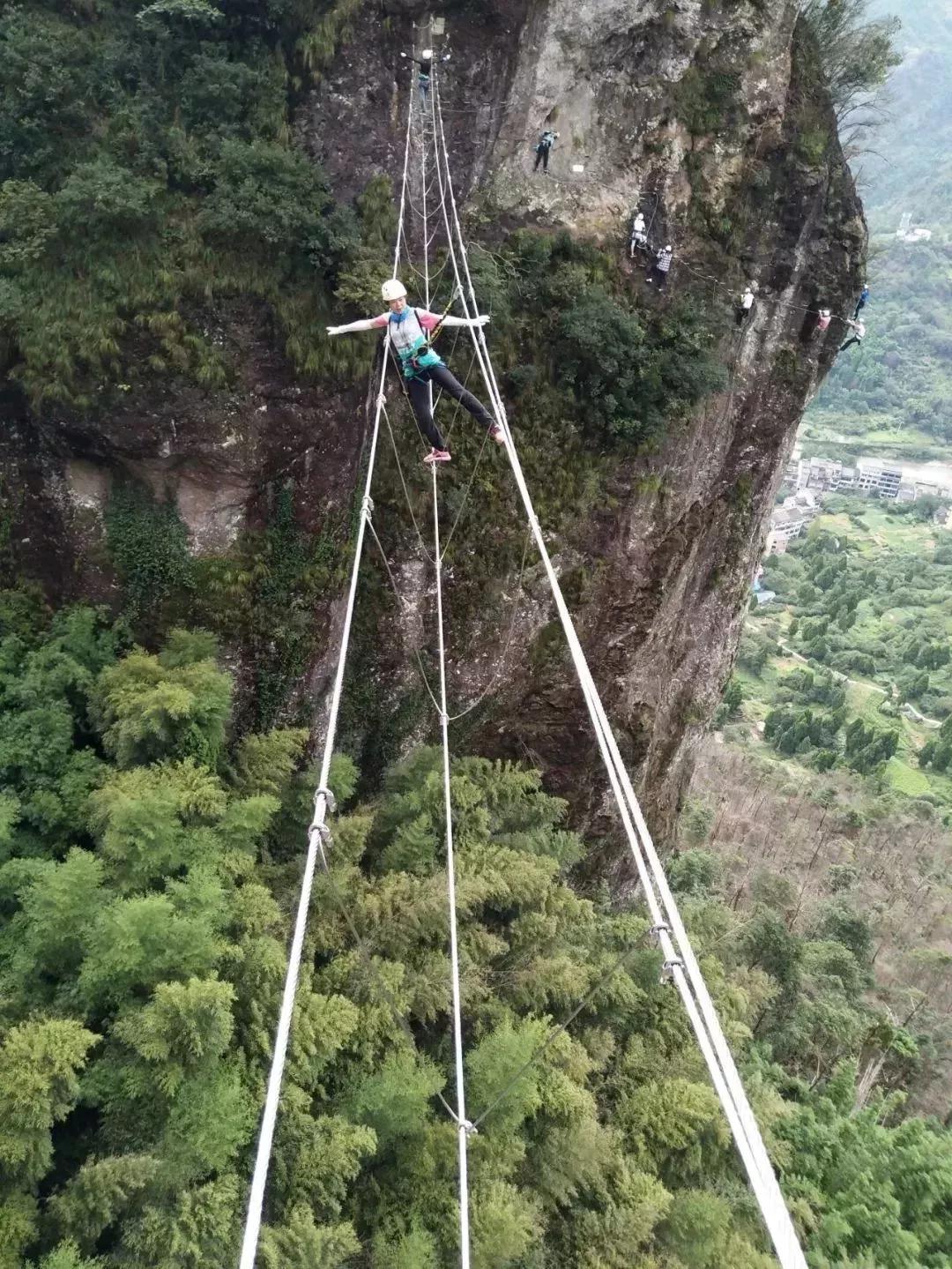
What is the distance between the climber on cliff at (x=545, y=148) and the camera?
39.3 feet

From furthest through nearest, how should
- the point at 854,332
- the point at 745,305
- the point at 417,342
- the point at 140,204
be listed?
the point at 854,332, the point at 745,305, the point at 140,204, the point at 417,342

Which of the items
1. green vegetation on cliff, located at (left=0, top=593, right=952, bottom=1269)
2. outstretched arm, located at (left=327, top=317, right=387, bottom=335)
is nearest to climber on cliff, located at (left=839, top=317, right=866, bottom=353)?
outstretched arm, located at (left=327, top=317, right=387, bottom=335)

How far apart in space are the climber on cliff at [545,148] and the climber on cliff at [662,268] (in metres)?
2.32

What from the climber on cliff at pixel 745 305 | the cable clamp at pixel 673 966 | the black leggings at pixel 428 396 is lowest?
the cable clamp at pixel 673 966

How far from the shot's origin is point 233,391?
33.4 feet

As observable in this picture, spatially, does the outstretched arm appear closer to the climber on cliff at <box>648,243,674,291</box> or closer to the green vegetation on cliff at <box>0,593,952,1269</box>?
the green vegetation on cliff at <box>0,593,952,1269</box>

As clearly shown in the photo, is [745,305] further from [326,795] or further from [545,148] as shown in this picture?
[326,795]

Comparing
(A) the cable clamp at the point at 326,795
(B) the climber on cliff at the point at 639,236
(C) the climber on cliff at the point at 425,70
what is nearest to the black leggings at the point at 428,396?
(A) the cable clamp at the point at 326,795

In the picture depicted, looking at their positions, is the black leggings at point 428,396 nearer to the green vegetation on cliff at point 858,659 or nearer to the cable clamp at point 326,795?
the cable clamp at point 326,795

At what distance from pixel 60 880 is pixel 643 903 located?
1093 cm

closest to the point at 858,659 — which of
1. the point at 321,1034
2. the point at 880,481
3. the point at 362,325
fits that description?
the point at 880,481

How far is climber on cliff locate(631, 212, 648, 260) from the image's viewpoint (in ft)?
40.4

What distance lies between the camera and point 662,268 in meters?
12.5

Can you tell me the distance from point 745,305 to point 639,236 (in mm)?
2556
